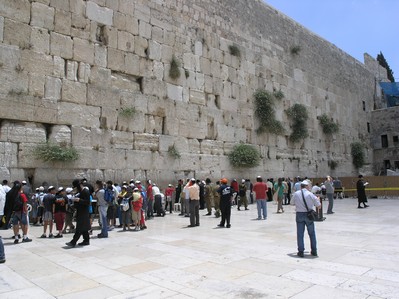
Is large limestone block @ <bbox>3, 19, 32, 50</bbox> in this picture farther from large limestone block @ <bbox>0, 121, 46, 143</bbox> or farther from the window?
the window

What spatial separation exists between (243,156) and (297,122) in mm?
5190

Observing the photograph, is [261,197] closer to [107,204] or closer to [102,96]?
[107,204]

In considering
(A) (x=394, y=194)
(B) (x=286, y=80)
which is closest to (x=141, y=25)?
(B) (x=286, y=80)

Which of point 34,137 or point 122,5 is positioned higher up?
point 122,5

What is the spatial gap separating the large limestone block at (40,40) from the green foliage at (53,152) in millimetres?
2777

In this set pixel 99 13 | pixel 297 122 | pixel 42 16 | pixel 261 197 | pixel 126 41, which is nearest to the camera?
pixel 42 16

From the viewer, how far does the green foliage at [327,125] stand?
21.5m

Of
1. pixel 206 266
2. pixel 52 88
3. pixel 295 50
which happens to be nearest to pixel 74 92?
pixel 52 88

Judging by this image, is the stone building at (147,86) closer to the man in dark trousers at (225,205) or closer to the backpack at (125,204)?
the backpack at (125,204)

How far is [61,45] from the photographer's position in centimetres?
1091

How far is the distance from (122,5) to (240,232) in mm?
8879

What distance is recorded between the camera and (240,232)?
331 inches

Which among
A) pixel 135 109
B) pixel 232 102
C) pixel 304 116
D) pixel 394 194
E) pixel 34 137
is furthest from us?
pixel 304 116

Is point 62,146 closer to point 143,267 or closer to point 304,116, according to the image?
point 143,267
